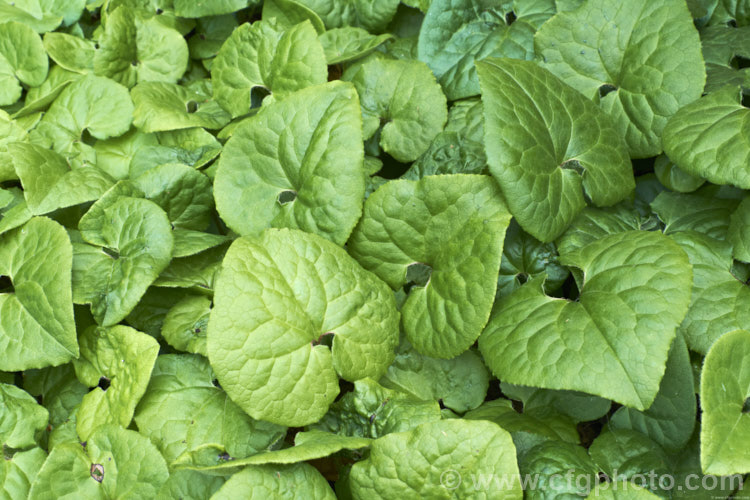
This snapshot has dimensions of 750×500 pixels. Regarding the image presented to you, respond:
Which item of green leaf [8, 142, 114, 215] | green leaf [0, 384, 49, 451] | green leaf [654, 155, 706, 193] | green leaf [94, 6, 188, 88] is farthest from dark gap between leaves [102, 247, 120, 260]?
green leaf [654, 155, 706, 193]

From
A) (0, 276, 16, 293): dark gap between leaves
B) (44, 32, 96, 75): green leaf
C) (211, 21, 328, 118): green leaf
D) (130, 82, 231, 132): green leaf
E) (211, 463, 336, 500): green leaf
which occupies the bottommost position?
(0, 276, 16, 293): dark gap between leaves

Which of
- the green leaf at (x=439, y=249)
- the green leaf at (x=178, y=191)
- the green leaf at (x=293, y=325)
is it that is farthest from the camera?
the green leaf at (x=178, y=191)

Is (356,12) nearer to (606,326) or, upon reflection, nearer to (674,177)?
(674,177)

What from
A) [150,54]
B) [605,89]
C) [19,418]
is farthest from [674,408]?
[150,54]

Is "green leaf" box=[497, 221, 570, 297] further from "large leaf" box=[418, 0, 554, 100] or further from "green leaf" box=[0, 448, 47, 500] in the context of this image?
"green leaf" box=[0, 448, 47, 500]

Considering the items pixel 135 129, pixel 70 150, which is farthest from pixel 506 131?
pixel 70 150

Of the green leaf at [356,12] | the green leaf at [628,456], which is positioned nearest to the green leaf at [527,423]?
the green leaf at [628,456]

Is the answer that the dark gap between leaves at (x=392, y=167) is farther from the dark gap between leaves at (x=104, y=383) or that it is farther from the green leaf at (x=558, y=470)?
the dark gap between leaves at (x=104, y=383)
